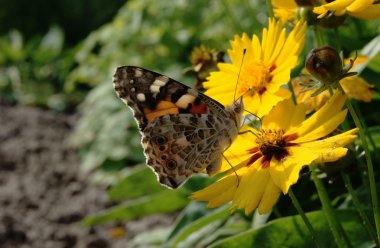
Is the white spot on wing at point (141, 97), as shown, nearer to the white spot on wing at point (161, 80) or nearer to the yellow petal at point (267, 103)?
the white spot on wing at point (161, 80)

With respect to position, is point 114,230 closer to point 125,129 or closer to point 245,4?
point 125,129

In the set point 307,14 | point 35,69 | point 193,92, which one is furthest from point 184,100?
point 35,69

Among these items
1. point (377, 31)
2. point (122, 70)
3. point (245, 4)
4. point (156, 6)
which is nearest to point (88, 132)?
point (156, 6)

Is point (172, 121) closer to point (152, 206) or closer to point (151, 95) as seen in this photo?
point (151, 95)

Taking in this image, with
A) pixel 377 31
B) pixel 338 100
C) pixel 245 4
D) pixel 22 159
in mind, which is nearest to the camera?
pixel 338 100

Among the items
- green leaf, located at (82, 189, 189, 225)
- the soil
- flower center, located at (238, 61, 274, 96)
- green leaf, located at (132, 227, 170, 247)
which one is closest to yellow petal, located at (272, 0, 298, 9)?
flower center, located at (238, 61, 274, 96)

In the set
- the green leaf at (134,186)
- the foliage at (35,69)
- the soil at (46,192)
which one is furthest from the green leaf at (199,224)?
the foliage at (35,69)
